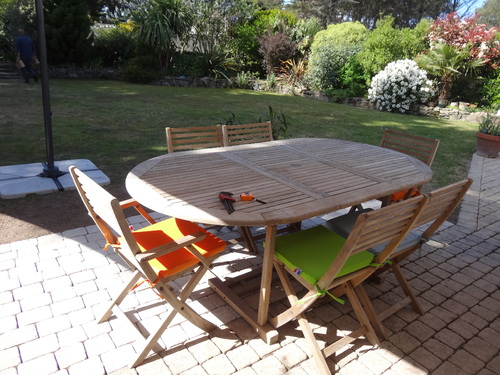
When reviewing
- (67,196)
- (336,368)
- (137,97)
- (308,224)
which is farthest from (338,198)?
(137,97)

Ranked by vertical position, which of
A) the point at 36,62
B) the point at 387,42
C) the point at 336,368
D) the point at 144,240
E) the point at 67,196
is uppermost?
the point at 387,42

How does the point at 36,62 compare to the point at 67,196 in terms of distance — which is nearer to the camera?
the point at 67,196

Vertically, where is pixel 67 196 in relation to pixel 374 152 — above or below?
below

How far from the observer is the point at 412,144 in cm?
371

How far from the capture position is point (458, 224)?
155 inches

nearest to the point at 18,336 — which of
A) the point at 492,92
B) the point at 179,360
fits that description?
the point at 179,360

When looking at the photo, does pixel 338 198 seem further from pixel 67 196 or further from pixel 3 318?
pixel 67 196

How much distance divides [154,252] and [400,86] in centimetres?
1065

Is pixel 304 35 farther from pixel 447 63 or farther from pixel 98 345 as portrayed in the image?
pixel 98 345

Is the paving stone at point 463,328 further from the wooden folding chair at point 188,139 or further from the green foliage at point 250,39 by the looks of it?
the green foliage at point 250,39

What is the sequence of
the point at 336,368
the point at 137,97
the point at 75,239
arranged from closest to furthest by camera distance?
the point at 336,368, the point at 75,239, the point at 137,97

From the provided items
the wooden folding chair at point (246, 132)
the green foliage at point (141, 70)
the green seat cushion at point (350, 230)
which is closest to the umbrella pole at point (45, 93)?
the wooden folding chair at point (246, 132)

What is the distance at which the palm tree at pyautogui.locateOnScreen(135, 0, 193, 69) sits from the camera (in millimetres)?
13250

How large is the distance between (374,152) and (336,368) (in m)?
1.85
